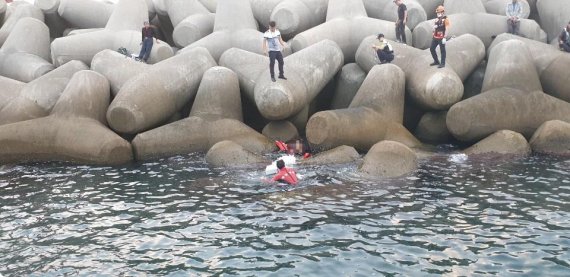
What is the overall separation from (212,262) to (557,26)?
2096 centimetres

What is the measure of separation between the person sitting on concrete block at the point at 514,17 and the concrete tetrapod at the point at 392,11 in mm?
3475

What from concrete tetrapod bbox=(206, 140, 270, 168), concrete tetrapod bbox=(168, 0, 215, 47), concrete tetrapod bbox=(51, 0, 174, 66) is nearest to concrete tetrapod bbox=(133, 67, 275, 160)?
concrete tetrapod bbox=(206, 140, 270, 168)

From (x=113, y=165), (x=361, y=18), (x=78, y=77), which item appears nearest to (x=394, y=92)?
(x=361, y=18)

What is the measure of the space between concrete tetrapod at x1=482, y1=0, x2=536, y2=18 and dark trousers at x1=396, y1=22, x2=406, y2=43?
5554 mm

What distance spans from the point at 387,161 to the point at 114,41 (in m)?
14.5

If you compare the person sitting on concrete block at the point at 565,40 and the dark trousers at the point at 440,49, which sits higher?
the person sitting on concrete block at the point at 565,40

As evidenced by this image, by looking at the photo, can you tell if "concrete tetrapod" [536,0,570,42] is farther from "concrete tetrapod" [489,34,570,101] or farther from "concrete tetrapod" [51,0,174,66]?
"concrete tetrapod" [51,0,174,66]

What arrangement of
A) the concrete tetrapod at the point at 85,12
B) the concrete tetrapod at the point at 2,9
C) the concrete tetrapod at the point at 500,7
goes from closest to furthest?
the concrete tetrapod at the point at 500,7
the concrete tetrapod at the point at 85,12
the concrete tetrapod at the point at 2,9

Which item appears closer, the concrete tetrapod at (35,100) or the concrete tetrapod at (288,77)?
the concrete tetrapod at (288,77)

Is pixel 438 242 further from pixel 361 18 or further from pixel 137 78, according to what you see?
pixel 361 18

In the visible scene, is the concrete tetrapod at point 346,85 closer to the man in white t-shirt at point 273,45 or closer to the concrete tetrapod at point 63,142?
the man in white t-shirt at point 273,45

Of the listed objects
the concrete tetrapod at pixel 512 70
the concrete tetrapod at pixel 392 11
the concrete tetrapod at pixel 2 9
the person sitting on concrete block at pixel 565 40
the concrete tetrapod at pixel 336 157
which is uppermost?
the concrete tetrapod at pixel 2 9

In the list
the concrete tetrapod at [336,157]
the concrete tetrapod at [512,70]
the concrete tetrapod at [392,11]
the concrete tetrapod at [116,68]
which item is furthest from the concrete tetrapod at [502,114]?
the concrete tetrapod at [116,68]

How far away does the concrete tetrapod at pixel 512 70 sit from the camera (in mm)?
19781
